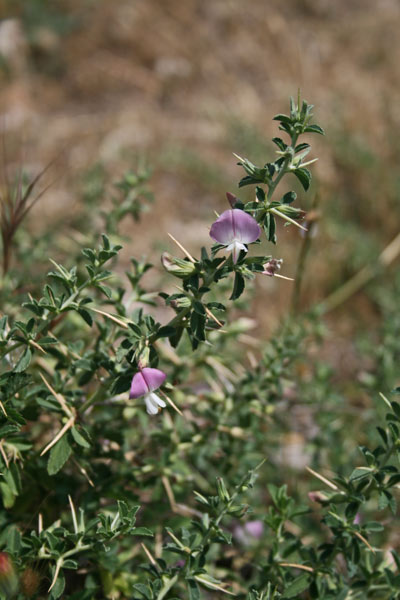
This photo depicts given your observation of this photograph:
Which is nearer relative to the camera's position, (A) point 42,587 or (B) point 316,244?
(A) point 42,587

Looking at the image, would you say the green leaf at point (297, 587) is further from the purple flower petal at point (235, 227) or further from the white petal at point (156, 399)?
the purple flower petal at point (235, 227)

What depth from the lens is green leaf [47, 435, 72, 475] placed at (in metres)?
1.33

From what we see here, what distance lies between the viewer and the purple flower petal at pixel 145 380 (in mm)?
1206

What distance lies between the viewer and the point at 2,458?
4.56 ft

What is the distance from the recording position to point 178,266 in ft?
4.05

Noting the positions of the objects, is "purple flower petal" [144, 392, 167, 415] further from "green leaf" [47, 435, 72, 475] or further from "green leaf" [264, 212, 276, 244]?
"green leaf" [264, 212, 276, 244]

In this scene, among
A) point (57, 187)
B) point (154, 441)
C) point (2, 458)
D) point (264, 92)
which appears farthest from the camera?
point (264, 92)

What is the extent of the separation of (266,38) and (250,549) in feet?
17.3

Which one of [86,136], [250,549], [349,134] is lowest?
[250,549]

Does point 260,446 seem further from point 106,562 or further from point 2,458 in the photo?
point 2,458

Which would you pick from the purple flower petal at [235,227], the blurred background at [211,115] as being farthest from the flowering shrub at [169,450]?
the blurred background at [211,115]

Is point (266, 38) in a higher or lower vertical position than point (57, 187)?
higher

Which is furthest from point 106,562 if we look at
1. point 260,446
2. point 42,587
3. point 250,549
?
point 260,446

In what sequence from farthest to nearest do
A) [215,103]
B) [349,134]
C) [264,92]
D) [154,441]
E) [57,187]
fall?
[264,92] < [215,103] < [349,134] < [57,187] < [154,441]
